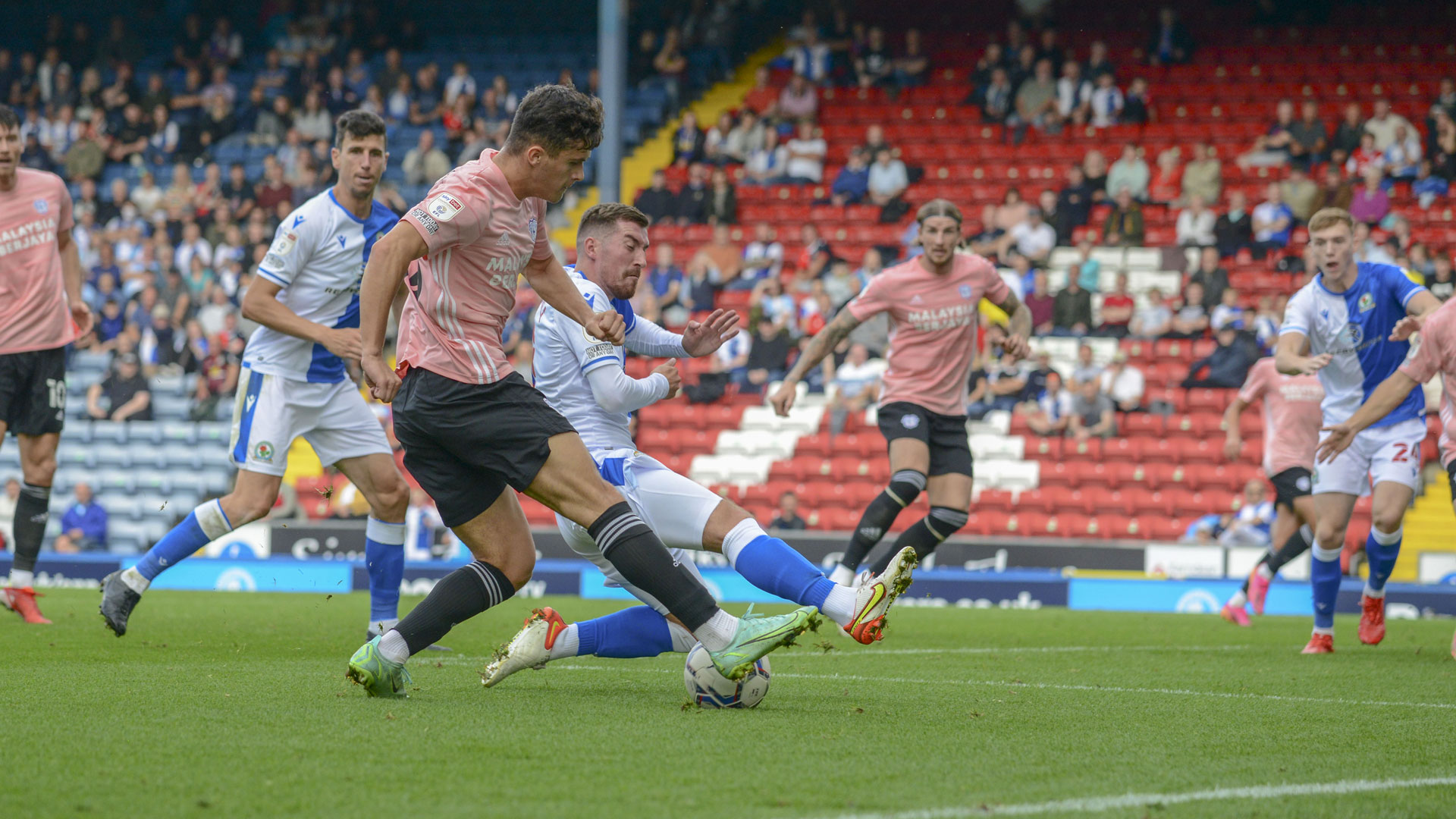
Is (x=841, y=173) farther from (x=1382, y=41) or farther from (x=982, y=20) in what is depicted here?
(x=1382, y=41)

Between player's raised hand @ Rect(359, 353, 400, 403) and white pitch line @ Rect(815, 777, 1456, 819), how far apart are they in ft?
7.06

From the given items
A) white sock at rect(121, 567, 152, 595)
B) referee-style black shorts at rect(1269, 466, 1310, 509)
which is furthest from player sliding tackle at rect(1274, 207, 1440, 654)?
white sock at rect(121, 567, 152, 595)

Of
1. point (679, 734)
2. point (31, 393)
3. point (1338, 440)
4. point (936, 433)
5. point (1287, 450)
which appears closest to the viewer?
point (679, 734)

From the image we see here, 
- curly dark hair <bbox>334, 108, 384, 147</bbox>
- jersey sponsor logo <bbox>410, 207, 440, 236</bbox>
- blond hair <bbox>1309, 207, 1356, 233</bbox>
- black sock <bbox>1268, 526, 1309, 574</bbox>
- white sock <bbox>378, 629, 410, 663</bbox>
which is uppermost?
curly dark hair <bbox>334, 108, 384, 147</bbox>

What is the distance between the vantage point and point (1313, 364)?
773 centimetres

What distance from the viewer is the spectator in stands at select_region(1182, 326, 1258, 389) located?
17203mm

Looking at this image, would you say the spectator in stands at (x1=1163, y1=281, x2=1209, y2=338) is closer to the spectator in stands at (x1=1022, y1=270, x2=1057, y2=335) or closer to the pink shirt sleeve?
the spectator in stands at (x1=1022, y1=270, x2=1057, y2=335)

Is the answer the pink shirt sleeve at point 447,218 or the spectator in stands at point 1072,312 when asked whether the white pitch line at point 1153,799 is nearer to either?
the pink shirt sleeve at point 447,218

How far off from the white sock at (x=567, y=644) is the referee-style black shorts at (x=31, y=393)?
3916mm

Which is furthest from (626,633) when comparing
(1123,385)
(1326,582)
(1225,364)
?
(1225,364)

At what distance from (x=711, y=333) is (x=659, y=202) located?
53.3 feet

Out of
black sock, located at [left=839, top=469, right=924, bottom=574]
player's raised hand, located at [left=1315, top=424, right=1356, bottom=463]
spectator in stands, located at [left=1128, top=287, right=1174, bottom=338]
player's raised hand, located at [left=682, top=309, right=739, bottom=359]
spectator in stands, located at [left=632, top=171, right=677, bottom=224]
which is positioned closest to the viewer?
player's raised hand, located at [left=682, top=309, right=739, bottom=359]

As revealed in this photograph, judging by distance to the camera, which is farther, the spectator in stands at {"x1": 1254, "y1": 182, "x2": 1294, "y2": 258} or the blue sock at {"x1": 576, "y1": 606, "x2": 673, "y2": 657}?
the spectator in stands at {"x1": 1254, "y1": 182, "x2": 1294, "y2": 258}

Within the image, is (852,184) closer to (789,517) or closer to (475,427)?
(789,517)
